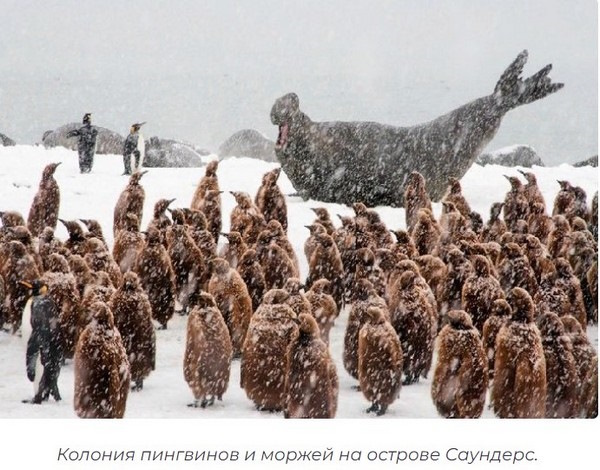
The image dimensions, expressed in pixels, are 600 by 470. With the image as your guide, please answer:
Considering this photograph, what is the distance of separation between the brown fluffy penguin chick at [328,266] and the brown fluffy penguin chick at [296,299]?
50.3 inches

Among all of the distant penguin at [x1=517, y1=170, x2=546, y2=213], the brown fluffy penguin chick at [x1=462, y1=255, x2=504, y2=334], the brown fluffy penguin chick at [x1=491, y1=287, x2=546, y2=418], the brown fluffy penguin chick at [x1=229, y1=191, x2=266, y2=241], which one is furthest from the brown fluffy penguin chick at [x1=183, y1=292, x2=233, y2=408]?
the distant penguin at [x1=517, y1=170, x2=546, y2=213]

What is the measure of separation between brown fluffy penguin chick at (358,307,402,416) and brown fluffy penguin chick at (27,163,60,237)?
12.3ft

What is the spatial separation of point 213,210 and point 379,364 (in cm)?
347

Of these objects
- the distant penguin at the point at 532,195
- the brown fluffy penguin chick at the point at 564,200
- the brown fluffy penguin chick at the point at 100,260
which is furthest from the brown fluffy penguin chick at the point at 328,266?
the brown fluffy penguin chick at the point at 564,200

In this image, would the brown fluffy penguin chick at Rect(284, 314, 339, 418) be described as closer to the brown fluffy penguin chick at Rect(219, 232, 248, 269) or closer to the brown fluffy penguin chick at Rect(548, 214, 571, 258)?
the brown fluffy penguin chick at Rect(219, 232, 248, 269)

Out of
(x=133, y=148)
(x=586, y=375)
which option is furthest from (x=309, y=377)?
(x=133, y=148)

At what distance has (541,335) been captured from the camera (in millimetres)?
4352

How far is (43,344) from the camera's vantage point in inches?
179

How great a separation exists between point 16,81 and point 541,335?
4.53 metres

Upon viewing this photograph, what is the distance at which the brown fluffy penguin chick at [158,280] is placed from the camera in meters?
5.74

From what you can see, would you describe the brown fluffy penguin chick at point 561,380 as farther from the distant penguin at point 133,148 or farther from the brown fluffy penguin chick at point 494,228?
the distant penguin at point 133,148

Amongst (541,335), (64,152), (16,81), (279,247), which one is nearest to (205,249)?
(279,247)

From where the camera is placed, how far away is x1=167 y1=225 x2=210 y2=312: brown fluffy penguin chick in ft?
20.1

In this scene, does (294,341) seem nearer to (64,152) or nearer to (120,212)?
(120,212)
